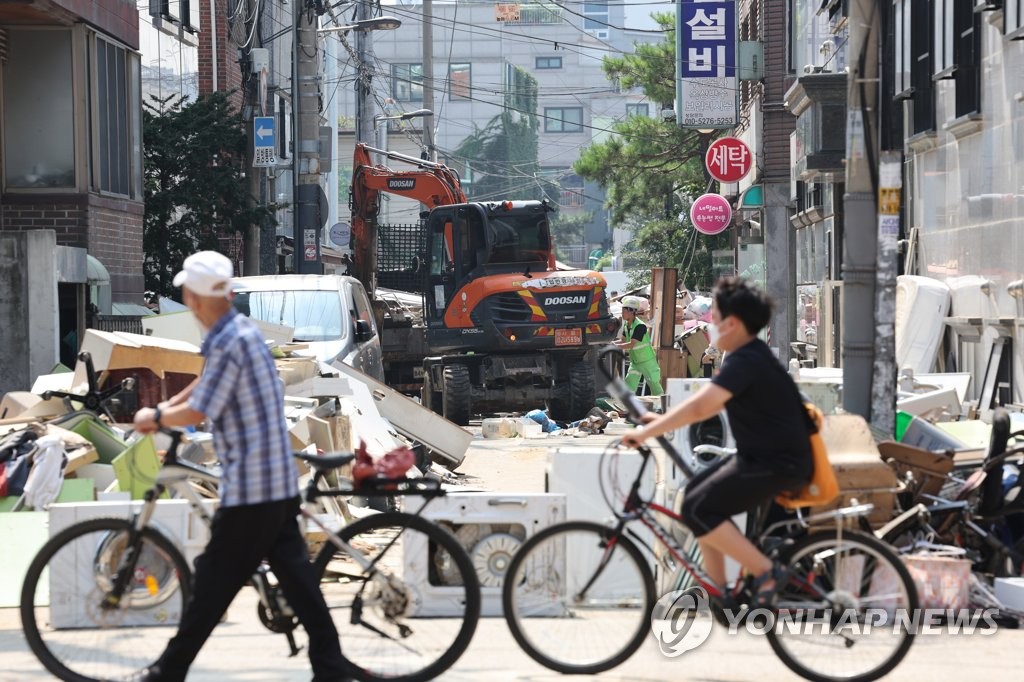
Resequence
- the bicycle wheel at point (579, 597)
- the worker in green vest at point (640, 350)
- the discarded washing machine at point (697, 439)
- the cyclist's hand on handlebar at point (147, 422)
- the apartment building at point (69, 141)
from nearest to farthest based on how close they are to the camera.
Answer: the cyclist's hand on handlebar at point (147, 422)
the bicycle wheel at point (579, 597)
the discarded washing machine at point (697, 439)
the apartment building at point (69, 141)
the worker in green vest at point (640, 350)

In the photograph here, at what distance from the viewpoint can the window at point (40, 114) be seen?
17.2m

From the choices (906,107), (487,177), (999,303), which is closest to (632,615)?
(999,303)

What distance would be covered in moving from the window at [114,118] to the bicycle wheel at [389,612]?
42.2 ft

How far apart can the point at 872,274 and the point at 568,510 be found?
2.99m

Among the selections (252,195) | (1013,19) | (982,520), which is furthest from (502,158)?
(982,520)

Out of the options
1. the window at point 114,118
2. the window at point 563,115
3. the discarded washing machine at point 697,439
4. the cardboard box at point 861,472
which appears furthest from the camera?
the window at point 563,115

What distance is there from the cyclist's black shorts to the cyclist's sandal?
0.91 ft

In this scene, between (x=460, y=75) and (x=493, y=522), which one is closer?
(x=493, y=522)

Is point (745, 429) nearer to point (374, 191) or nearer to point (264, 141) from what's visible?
point (374, 191)

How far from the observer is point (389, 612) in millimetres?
5969

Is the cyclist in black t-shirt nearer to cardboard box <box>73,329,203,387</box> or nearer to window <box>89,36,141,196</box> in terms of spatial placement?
cardboard box <box>73,329,203,387</box>

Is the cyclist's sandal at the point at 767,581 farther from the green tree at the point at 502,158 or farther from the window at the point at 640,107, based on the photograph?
the window at the point at 640,107

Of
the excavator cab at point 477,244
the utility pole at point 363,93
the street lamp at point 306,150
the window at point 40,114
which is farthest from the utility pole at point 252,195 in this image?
the window at point 40,114
